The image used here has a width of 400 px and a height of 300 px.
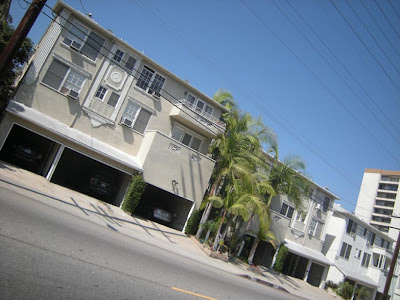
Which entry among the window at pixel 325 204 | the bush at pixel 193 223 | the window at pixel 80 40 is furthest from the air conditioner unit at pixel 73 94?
the window at pixel 325 204

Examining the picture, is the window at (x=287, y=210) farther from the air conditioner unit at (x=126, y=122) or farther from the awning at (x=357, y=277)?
the air conditioner unit at (x=126, y=122)

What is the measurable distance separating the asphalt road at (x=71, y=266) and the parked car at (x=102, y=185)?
8.37m

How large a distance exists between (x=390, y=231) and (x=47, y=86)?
73.9m

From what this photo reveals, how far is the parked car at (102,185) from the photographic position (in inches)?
717

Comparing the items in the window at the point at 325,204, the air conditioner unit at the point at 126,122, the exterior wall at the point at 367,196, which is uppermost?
the exterior wall at the point at 367,196

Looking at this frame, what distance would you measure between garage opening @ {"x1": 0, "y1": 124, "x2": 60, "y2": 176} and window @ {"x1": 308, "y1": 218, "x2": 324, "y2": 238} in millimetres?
24608

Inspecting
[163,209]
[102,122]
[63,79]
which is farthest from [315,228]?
[63,79]

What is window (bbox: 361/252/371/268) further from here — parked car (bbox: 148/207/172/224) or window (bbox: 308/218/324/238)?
parked car (bbox: 148/207/172/224)

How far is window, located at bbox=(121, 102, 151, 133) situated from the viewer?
20728 mm

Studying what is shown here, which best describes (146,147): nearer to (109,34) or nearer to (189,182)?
(189,182)

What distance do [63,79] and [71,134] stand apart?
386 cm

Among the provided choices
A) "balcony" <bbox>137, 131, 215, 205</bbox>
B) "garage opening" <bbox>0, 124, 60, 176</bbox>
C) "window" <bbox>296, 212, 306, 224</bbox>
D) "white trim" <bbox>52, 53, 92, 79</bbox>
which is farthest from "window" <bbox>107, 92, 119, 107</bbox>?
"window" <bbox>296, 212, 306, 224</bbox>

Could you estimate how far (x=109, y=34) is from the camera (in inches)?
779

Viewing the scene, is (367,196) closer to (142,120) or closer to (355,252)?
(355,252)
